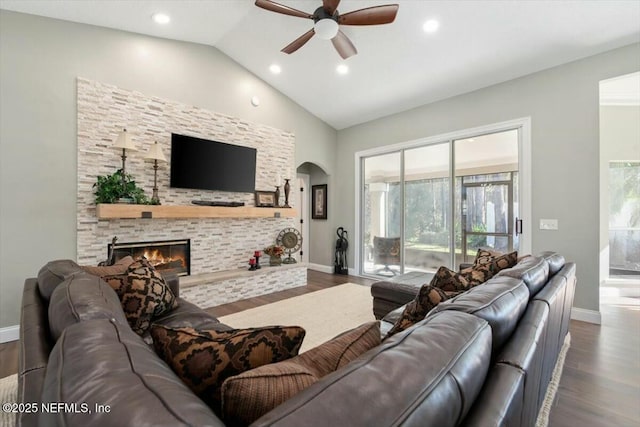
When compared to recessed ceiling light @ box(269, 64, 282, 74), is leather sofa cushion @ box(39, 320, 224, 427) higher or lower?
lower

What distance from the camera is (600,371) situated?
93.0 inches

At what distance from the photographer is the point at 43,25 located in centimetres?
311

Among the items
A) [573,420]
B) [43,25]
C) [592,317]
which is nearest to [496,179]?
[592,317]

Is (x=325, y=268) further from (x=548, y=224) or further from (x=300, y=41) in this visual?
(x=300, y=41)

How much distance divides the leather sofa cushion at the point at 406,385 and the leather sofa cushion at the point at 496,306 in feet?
0.59

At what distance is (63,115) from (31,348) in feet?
10.5

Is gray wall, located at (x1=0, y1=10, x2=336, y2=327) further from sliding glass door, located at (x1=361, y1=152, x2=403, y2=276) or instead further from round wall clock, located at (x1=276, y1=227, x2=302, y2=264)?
sliding glass door, located at (x1=361, y1=152, x2=403, y2=276)

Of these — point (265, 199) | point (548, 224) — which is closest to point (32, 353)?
point (265, 199)

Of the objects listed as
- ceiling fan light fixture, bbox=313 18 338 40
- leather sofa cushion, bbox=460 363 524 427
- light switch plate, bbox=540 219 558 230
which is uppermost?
ceiling fan light fixture, bbox=313 18 338 40

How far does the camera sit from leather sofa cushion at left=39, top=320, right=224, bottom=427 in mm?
511

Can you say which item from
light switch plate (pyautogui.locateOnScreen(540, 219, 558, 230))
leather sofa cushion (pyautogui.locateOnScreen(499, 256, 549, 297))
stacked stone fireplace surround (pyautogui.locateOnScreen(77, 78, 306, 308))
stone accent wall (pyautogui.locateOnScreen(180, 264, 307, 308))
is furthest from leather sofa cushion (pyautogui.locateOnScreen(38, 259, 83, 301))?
light switch plate (pyautogui.locateOnScreen(540, 219, 558, 230))

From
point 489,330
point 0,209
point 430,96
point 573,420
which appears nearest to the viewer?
point 489,330

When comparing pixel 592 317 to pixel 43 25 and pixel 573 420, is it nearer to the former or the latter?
pixel 573 420

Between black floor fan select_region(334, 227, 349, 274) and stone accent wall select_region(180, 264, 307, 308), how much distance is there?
1.16 m
